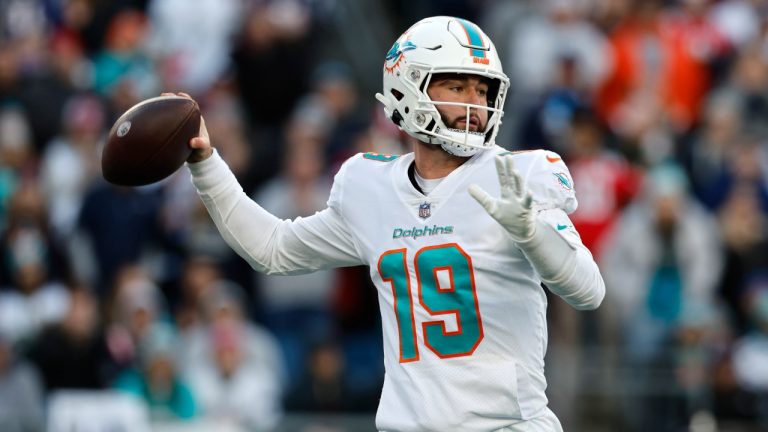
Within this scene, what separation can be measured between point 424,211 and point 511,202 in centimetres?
53

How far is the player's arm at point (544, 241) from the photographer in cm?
450

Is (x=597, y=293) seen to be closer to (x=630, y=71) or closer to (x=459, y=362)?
(x=459, y=362)

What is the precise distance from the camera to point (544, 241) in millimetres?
4590

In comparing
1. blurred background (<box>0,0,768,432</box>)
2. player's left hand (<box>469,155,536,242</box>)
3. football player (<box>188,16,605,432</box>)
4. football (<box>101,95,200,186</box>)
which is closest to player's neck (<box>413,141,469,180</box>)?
football player (<box>188,16,605,432</box>)

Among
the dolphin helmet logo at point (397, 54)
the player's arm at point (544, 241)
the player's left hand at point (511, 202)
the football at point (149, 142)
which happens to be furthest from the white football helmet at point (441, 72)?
the football at point (149, 142)

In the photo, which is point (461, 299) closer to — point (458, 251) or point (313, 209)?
point (458, 251)

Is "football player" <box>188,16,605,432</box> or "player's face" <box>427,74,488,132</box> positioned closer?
"football player" <box>188,16,605,432</box>

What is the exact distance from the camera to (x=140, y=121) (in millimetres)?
5129

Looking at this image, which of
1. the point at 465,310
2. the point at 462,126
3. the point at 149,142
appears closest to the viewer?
the point at 465,310

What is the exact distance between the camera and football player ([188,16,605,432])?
479 centimetres

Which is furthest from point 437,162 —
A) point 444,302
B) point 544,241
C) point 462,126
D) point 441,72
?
point 544,241

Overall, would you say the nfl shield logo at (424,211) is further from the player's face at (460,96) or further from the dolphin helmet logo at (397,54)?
the dolphin helmet logo at (397,54)

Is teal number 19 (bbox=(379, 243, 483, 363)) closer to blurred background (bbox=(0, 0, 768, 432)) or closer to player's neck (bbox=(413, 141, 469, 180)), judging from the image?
player's neck (bbox=(413, 141, 469, 180))

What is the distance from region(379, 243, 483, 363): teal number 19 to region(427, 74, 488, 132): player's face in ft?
1.38
